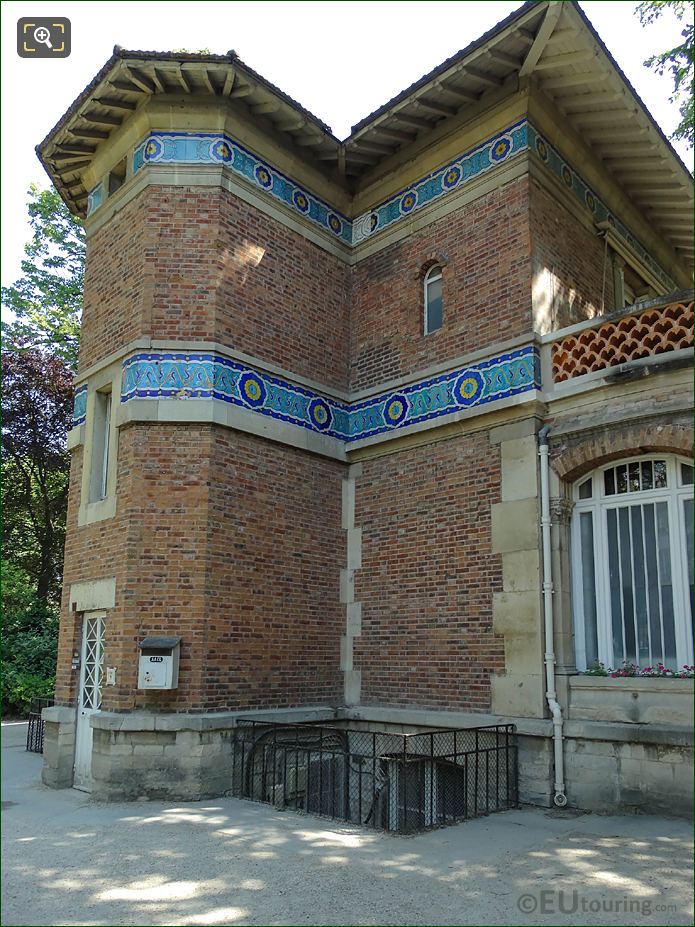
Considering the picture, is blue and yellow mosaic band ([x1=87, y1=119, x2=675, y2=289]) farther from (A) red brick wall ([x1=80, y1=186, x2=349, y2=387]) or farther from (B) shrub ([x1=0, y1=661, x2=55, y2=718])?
(B) shrub ([x1=0, y1=661, x2=55, y2=718])

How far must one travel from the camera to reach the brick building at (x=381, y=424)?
9.27 m

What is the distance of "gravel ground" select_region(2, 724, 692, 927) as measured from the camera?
5531 millimetres

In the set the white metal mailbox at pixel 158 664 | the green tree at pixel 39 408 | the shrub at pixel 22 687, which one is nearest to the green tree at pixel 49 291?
the green tree at pixel 39 408

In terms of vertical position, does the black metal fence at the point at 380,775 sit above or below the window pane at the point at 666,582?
below

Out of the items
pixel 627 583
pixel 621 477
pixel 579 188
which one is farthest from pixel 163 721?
pixel 579 188

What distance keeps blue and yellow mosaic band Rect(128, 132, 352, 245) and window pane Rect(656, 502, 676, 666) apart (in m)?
6.92

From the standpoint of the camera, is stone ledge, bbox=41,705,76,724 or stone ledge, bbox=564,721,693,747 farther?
stone ledge, bbox=41,705,76,724

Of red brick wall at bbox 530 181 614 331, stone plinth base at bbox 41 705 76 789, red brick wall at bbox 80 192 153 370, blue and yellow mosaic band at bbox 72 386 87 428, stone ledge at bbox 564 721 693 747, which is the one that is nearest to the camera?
stone ledge at bbox 564 721 693 747

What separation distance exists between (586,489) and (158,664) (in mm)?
5496

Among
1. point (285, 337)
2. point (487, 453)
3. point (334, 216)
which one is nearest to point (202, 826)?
point (487, 453)

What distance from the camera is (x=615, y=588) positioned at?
9398mm

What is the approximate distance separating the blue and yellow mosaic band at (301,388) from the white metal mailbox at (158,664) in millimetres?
3101

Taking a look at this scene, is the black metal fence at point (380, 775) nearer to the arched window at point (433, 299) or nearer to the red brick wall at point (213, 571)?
the red brick wall at point (213, 571)

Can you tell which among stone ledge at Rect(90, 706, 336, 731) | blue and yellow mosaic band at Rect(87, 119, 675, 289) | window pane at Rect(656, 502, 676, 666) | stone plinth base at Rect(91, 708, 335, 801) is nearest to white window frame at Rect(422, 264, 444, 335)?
blue and yellow mosaic band at Rect(87, 119, 675, 289)
